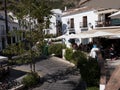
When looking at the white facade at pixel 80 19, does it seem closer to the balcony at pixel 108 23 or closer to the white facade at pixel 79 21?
the white facade at pixel 79 21

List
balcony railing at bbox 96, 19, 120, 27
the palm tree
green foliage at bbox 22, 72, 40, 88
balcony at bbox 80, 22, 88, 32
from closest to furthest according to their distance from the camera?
1. green foliage at bbox 22, 72, 40, 88
2. the palm tree
3. balcony railing at bbox 96, 19, 120, 27
4. balcony at bbox 80, 22, 88, 32

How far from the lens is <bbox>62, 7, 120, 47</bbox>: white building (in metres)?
41.2

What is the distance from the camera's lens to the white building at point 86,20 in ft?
135

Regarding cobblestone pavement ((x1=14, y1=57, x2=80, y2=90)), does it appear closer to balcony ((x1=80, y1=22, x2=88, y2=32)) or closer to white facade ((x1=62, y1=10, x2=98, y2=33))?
white facade ((x1=62, y1=10, x2=98, y2=33))

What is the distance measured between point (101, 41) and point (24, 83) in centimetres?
2206

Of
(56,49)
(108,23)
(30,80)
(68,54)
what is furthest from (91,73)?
(108,23)

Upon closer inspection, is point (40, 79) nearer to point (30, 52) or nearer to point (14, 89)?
point (30, 52)

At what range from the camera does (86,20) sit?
47344 mm

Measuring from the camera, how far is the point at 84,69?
14.2 m

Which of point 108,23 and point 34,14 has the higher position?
point 34,14

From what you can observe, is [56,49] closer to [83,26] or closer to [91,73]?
[83,26]

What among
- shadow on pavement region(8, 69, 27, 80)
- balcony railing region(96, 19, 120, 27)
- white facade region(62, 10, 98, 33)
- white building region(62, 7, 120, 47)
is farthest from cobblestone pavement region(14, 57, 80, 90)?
white facade region(62, 10, 98, 33)

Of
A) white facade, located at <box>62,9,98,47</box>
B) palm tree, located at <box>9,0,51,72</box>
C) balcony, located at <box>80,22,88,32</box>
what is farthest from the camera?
balcony, located at <box>80,22,88,32</box>

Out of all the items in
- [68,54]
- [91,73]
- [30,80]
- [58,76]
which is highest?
[91,73]
